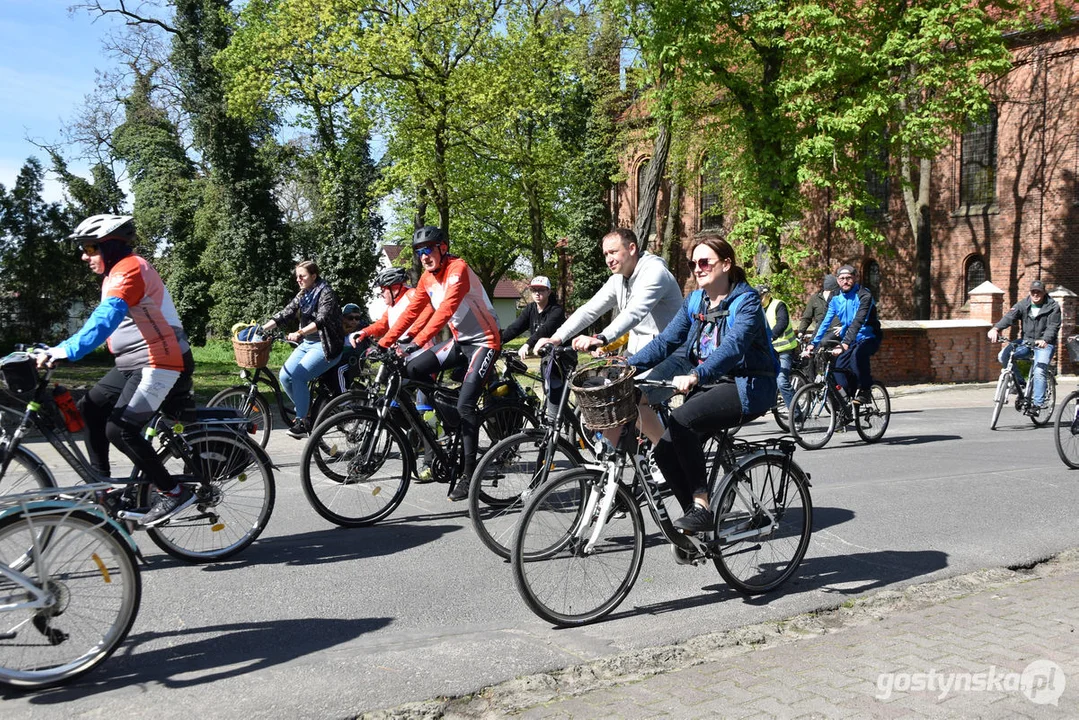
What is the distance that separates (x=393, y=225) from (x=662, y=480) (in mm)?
42849

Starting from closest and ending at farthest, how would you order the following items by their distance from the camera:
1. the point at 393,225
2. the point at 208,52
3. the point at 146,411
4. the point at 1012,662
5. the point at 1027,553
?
the point at 1012,662 → the point at 146,411 → the point at 1027,553 → the point at 208,52 → the point at 393,225

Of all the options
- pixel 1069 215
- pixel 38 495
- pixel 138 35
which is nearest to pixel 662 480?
pixel 38 495

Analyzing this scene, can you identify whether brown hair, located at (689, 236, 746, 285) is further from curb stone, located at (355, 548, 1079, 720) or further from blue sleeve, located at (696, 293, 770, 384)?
curb stone, located at (355, 548, 1079, 720)

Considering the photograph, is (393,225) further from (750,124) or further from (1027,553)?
(1027,553)

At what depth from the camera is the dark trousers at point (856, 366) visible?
1134 centimetres

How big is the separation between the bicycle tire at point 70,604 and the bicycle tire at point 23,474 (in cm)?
130

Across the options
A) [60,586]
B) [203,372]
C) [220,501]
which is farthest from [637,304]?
[203,372]

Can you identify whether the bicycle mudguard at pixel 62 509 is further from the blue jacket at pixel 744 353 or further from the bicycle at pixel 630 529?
the blue jacket at pixel 744 353

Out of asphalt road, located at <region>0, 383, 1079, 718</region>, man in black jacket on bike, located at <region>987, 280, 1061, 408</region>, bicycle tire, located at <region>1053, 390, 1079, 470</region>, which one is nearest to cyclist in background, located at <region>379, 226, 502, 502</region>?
asphalt road, located at <region>0, 383, 1079, 718</region>

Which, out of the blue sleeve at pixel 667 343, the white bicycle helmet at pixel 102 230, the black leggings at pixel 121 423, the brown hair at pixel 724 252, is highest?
the white bicycle helmet at pixel 102 230

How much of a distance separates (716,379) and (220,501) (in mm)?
3198

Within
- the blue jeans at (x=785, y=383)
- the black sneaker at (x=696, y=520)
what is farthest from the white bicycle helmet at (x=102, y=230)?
the blue jeans at (x=785, y=383)

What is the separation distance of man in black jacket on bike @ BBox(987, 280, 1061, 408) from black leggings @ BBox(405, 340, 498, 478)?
8.39 m

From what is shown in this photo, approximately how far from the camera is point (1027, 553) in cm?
629
